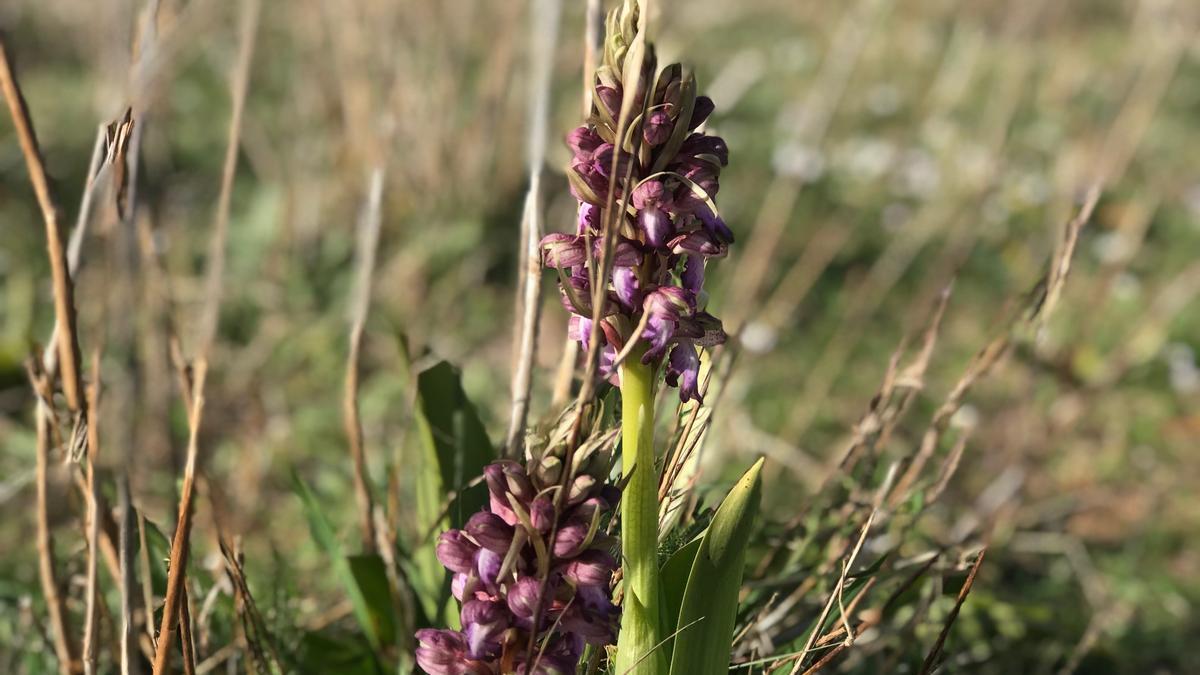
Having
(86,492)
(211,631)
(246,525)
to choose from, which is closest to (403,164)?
(246,525)

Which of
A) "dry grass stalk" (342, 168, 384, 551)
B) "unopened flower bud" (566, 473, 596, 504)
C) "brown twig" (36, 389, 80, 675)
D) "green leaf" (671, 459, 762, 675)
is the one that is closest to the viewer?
"unopened flower bud" (566, 473, 596, 504)

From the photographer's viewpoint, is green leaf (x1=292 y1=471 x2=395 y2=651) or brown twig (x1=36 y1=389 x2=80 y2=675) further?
green leaf (x1=292 y1=471 x2=395 y2=651)

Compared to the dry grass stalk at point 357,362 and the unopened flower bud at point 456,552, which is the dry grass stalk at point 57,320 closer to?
the dry grass stalk at point 357,362

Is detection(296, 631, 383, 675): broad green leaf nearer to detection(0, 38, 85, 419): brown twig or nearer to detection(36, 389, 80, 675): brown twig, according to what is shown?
detection(36, 389, 80, 675): brown twig

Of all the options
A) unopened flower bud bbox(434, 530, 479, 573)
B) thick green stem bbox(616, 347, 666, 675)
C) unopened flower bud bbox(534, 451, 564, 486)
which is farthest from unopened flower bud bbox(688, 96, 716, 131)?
unopened flower bud bbox(434, 530, 479, 573)

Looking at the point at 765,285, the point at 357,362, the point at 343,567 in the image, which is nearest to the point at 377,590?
the point at 343,567

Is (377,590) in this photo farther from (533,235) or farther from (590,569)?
(590,569)

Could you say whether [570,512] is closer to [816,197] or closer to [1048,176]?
[816,197]

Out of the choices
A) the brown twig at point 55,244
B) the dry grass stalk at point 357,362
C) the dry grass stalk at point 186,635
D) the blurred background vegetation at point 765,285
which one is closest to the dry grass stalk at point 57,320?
the brown twig at point 55,244
